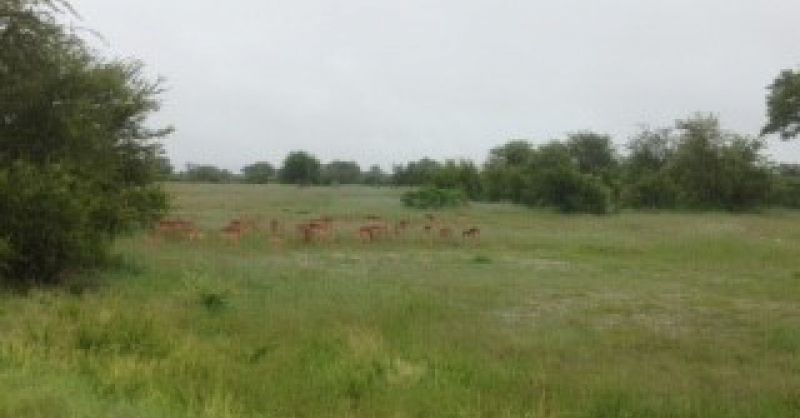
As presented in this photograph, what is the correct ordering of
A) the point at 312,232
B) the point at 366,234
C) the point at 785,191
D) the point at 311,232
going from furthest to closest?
the point at 785,191 < the point at 366,234 < the point at 312,232 < the point at 311,232

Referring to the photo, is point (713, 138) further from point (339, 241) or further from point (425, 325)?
point (425, 325)

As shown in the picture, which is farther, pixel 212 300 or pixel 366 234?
pixel 366 234

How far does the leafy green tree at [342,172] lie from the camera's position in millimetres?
114650

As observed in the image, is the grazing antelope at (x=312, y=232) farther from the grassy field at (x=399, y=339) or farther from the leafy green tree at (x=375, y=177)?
the leafy green tree at (x=375, y=177)

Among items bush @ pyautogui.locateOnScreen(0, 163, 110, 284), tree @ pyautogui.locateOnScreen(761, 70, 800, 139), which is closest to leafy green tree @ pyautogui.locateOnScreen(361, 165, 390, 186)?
tree @ pyautogui.locateOnScreen(761, 70, 800, 139)

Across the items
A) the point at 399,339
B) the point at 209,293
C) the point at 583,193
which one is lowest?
the point at 399,339

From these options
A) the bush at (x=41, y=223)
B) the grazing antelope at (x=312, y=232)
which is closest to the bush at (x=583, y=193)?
the grazing antelope at (x=312, y=232)

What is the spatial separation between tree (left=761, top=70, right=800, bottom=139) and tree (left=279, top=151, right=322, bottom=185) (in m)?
56.1

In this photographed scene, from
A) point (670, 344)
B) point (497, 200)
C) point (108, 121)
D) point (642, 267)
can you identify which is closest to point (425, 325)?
point (670, 344)

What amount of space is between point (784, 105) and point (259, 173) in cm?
8314

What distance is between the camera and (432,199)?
5466 centimetres

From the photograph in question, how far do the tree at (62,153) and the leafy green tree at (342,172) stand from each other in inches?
3365

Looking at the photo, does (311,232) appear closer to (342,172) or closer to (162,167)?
(162,167)

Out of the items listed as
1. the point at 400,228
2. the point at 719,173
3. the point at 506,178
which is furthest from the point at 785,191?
the point at 400,228
